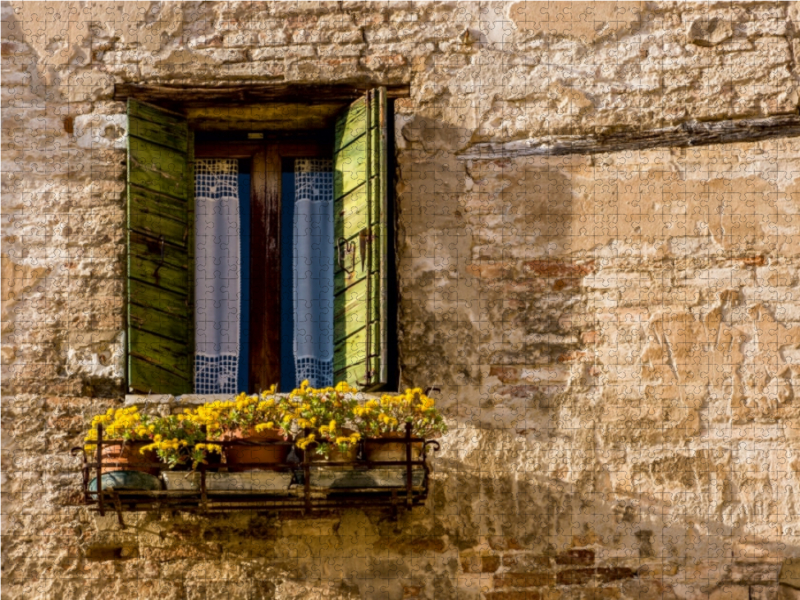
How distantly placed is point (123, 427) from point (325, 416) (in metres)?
0.78

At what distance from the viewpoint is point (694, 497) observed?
20.4 ft

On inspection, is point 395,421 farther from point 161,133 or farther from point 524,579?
point 161,133

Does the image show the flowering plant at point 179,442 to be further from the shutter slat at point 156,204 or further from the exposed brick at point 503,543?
the exposed brick at point 503,543

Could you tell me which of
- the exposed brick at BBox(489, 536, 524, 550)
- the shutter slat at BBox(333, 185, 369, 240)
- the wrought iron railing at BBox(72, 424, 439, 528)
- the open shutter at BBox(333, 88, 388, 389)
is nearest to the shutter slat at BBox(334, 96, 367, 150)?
the open shutter at BBox(333, 88, 388, 389)

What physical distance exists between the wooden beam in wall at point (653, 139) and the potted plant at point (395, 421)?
1.23 m

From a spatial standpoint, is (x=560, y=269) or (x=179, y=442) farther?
(x=560, y=269)

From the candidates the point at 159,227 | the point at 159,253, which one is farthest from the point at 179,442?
the point at 159,227

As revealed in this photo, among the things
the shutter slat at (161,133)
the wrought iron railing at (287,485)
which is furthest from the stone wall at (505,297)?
the wrought iron railing at (287,485)

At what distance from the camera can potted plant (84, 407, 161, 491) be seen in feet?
19.1

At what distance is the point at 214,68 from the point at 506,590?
2606mm

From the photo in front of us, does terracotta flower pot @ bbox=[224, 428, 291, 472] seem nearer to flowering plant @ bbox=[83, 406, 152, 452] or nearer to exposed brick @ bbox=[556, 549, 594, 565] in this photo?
flowering plant @ bbox=[83, 406, 152, 452]

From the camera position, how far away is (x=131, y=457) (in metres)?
5.89

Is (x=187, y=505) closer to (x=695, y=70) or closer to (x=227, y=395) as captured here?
(x=227, y=395)

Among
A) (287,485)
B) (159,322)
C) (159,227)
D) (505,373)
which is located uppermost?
(159,227)
